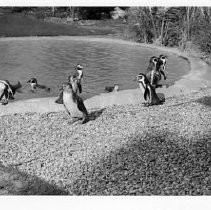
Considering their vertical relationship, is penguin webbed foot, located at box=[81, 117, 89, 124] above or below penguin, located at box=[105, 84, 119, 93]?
below

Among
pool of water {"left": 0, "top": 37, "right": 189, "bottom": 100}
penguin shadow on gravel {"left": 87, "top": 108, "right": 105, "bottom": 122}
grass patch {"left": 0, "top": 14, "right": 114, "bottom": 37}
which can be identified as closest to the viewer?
penguin shadow on gravel {"left": 87, "top": 108, "right": 105, "bottom": 122}

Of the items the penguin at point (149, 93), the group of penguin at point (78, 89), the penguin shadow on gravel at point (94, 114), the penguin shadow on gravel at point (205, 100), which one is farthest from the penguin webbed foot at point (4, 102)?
the penguin shadow on gravel at point (205, 100)

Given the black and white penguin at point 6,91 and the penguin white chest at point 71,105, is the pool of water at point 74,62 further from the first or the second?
the penguin white chest at point 71,105

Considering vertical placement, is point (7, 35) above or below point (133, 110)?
above

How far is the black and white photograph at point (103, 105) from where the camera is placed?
4328mm

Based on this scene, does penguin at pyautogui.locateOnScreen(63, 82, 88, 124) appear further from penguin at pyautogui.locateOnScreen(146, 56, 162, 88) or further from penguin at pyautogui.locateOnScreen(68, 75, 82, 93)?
penguin at pyautogui.locateOnScreen(146, 56, 162, 88)

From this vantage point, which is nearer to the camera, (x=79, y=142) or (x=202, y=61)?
(x=79, y=142)

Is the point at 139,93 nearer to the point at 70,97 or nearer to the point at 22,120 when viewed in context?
the point at 70,97

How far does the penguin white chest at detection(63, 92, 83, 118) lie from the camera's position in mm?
5598

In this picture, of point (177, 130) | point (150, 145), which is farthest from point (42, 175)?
point (177, 130)

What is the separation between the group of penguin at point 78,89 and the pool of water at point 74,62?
10.3 inches

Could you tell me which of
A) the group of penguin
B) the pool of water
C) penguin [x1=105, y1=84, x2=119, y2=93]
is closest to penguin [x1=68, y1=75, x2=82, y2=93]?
the group of penguin

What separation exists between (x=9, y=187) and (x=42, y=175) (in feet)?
1.12
